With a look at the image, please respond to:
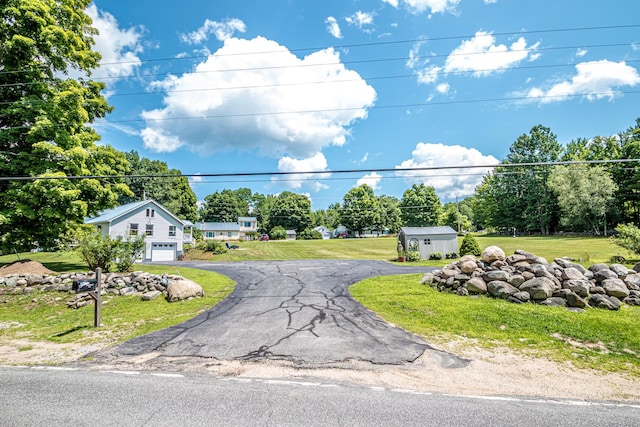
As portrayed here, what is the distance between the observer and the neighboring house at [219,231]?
7006cm

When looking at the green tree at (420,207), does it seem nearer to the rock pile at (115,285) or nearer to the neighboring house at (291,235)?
the neighboring house at (291,235)

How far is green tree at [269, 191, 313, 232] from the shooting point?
7912 centimetres

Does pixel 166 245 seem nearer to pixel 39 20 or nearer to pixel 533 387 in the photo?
pixel 39 20

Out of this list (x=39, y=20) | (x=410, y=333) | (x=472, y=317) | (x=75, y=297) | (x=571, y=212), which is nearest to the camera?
(x=410, y=333)

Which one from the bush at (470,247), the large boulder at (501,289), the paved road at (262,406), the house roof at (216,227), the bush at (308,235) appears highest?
the house roof at (216,227)

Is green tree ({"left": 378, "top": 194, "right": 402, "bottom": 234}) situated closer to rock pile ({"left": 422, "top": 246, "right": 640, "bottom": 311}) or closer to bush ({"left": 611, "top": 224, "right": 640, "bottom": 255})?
bush ({"left": 611, "top": 224, "right": 640, "bottom": 255})

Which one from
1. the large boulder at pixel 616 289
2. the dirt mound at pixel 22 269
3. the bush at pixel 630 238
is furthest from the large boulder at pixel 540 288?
the dirt mound at pixel 22 269

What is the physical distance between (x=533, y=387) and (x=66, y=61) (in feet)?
83.9

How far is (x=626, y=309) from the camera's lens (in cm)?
962

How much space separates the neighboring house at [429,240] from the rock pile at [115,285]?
76.3ft

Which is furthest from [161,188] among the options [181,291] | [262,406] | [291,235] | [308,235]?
[262,406]

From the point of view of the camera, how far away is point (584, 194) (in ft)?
158

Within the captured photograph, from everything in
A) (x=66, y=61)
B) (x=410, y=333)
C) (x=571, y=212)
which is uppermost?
(x=66, y=61)

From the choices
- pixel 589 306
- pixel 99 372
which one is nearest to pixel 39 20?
pixel 99 372
